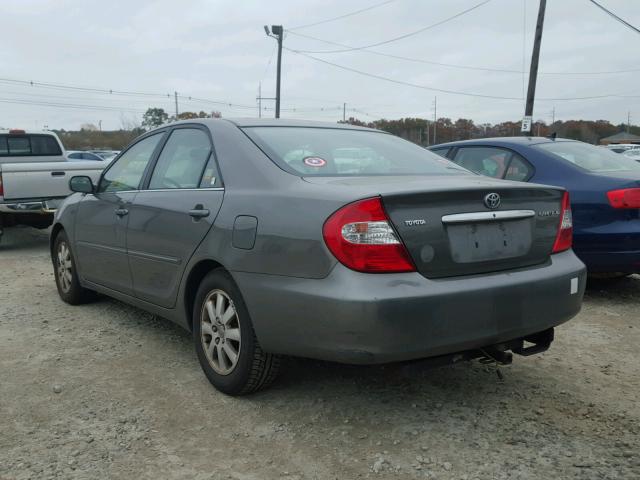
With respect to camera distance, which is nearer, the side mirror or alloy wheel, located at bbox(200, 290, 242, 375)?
alloy wheel, located at bbox(200, 290, 242, 375)

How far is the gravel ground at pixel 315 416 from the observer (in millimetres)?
2600

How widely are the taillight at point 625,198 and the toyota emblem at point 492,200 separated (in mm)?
2621

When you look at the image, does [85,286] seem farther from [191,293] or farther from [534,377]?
[534,377]

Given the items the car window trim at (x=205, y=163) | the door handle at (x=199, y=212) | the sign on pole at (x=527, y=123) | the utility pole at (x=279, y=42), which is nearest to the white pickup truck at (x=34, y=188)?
the car window trim at (x=205, y=163)

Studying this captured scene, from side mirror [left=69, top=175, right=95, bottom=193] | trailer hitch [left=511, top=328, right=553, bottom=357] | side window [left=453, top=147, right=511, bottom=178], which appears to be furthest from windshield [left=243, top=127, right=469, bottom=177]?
side window [left=453, top=147, right=511, bottom=178]

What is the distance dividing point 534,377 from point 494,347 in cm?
84

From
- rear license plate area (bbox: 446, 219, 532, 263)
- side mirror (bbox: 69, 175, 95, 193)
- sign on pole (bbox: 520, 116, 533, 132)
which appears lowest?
rear license plate area (bbox: 446, 219, 532, 263)

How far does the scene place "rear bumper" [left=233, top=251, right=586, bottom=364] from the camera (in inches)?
100

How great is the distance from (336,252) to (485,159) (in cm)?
395

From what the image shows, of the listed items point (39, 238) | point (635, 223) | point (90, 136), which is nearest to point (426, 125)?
point (90, 136)

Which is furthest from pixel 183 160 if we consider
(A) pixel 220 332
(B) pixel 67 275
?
(B) pixel 67 275

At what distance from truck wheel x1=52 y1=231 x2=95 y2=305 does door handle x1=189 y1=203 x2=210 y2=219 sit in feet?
6.87

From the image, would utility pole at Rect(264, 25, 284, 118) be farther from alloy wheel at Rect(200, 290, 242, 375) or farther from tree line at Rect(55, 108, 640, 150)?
alloy wheel at Rect(200, 290, 242, 375)

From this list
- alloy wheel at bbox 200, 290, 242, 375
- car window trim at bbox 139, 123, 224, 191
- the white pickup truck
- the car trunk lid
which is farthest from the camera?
the white pickup truck
